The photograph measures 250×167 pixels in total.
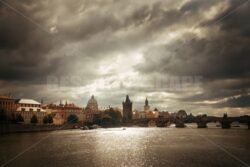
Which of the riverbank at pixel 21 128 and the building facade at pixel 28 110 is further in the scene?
the building facade at pixel 28 110

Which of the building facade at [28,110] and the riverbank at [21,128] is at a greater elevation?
the building facade at [28,110]

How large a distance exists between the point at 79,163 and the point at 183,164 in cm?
1491

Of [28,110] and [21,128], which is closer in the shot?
[21,128]

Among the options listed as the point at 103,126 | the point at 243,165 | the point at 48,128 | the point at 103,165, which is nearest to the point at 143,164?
the point at 103,165

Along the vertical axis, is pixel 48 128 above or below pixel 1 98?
below

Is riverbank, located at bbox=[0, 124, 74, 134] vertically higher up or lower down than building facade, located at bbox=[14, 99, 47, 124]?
lower down

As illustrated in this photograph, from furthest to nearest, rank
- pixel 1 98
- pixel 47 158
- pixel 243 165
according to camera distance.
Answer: pixel 1 98, pixel 47 158, pixel 243 165

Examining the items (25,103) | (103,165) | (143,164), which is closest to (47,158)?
(103,165)

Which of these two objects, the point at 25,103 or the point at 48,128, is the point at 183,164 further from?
the point at 25,103

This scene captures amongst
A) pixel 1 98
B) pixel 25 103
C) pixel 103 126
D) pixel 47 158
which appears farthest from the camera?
pixel 103 126

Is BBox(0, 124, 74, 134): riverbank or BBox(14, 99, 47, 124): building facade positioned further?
BBox(14, 99, 47, 124): building facade

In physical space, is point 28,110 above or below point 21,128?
above

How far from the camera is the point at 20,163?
1511 inches

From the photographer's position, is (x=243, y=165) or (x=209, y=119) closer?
(x=243, y=165)
